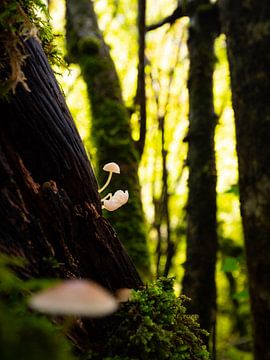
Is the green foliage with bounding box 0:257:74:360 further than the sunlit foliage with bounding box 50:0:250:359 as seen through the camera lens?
No

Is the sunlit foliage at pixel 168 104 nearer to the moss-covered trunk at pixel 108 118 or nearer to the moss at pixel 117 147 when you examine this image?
the moss-covered trunk at pixel 108 118

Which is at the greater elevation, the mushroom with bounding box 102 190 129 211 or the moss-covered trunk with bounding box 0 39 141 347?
the mushroom with bounding box 102 190 129 211

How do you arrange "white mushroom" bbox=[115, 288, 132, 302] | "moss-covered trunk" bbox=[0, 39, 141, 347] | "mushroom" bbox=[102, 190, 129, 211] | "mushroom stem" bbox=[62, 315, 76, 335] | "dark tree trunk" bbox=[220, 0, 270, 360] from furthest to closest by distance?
1. "dark tree trunk" bbox=[220, 0, 270, 360]
2. "mushroom" bbox=[102, 190, 129, 211]
3. "white mushroom" bbox=[115, 288, 132, 302]
4. "moss-covered trunk" bbox=[0, 39, 141, 347]
5. "mushroom stem" bbox=[62, 315, 76, 335]

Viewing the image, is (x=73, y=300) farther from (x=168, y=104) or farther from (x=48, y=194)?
(x=168, y=104)

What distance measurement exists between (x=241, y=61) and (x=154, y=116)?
6329 mm

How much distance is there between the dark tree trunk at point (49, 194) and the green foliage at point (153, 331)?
4.7 inches

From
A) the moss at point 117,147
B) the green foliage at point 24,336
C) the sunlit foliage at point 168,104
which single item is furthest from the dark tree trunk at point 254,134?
the sunlit foliage at point 168,104

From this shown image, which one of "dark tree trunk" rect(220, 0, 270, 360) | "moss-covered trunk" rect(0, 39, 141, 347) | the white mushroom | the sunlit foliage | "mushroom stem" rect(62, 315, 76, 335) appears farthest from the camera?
the sunlit foliage

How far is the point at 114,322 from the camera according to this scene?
1.28m

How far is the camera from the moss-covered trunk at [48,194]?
119 centimetres

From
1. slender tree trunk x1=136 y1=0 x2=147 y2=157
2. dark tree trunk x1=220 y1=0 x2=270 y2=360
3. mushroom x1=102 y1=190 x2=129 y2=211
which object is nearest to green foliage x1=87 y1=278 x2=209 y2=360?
mushroom x1=102 y1=190 x2=129 y2=211

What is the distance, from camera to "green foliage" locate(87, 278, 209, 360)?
121 cm

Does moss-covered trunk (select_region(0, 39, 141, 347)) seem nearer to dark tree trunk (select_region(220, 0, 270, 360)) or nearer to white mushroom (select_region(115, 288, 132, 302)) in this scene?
white mushroom (select_region(115, 288, 132, 302))

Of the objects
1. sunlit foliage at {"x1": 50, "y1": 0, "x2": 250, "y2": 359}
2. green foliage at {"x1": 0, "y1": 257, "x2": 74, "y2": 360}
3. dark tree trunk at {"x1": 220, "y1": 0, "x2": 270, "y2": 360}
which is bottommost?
green foliage at {"x1": 0, "y1": 257, "x2": 74, "y2": 360}
